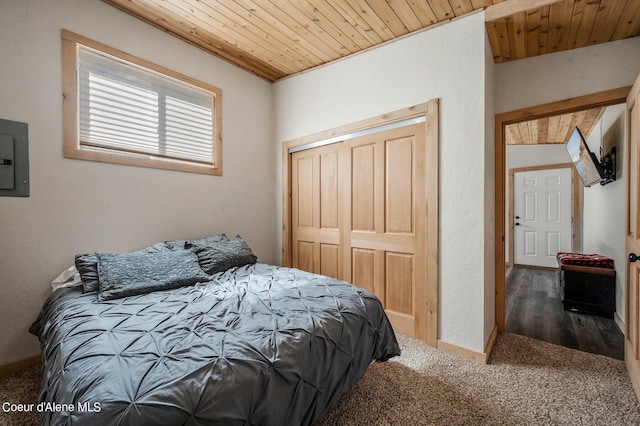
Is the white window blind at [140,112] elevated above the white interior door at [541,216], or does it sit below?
above

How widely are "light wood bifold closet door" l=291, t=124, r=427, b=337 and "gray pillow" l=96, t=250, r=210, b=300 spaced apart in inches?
56.4

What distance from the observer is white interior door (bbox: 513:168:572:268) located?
17.8 ft

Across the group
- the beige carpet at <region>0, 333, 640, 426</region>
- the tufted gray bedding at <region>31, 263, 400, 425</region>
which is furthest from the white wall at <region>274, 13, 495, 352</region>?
the tufted gray bedding at <region>31, 263, 400, 425</region>

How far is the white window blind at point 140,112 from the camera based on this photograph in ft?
7.34

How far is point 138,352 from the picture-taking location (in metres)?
1.04

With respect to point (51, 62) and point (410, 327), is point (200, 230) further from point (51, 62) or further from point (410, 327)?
point (410, 327)

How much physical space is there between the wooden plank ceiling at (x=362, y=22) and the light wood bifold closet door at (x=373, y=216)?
35.6 inches

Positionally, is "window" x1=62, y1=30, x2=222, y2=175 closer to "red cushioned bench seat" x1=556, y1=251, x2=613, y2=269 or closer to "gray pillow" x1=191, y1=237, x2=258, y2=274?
"gray pillow" x1=191, y1=237, x2=258, y2=274

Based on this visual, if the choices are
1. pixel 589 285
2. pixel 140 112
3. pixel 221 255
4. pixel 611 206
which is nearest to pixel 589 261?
pixel 589 285

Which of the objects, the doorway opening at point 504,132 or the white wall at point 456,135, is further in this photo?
the doorway opening at point 504,132

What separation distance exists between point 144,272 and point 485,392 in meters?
2.38

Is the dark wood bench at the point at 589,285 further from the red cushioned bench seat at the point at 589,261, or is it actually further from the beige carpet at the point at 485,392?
the beige carpet at the point at 485,392

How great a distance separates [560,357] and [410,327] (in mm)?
1120

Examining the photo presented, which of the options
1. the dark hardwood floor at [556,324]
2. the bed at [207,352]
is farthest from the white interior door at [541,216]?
the bed at [207,352]
